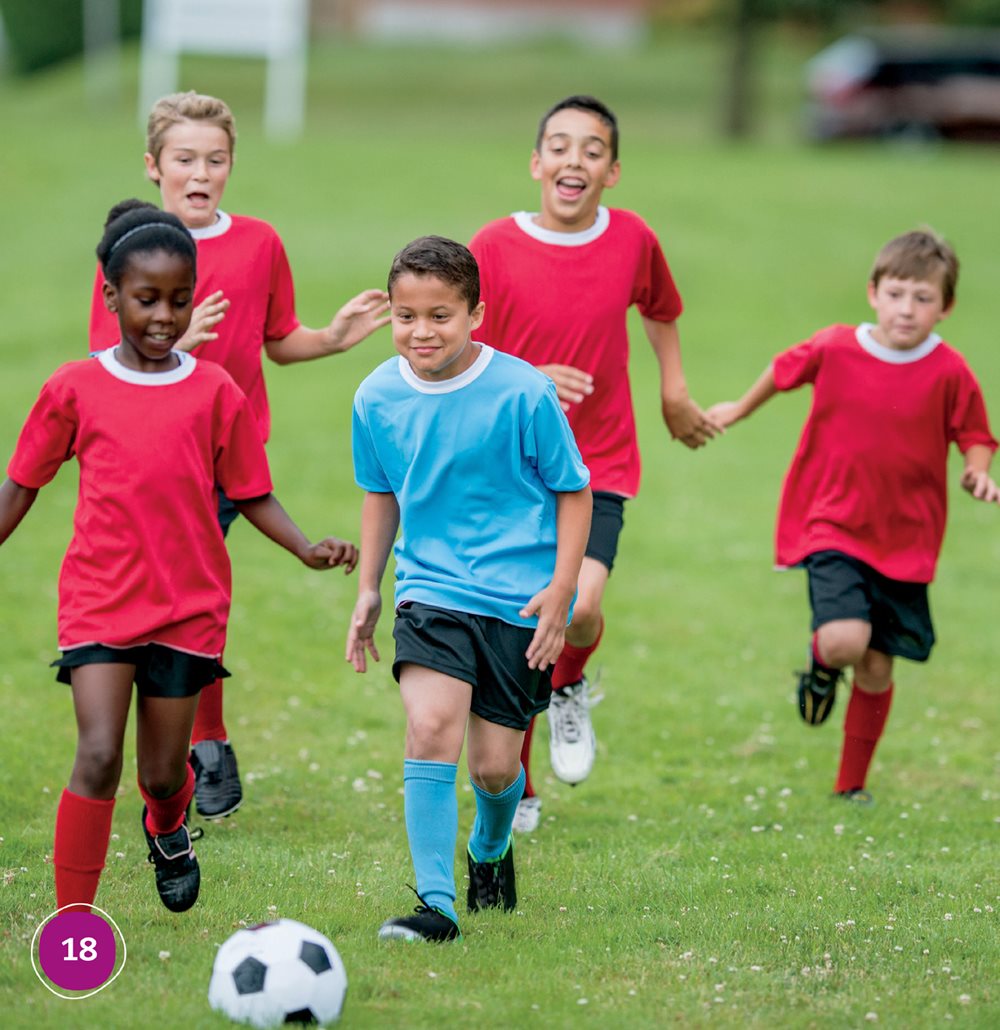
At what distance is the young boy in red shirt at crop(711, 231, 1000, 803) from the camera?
6.71 m

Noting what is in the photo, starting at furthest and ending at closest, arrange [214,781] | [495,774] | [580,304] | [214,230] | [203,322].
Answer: [214,781] → [580,304] → [214,230] → [203,322] → [495,774]

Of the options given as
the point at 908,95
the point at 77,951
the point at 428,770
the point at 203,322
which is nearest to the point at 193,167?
the point at 203,322

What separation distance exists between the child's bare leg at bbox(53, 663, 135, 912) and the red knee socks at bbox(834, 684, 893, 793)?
3.44 meters

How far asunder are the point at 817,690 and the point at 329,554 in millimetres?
2666

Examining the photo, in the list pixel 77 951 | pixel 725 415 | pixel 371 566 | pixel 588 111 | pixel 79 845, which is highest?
pixel 588 111

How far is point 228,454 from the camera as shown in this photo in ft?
16.5

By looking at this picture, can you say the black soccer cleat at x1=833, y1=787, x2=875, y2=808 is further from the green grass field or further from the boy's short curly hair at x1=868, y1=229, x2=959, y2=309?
the boy's short curly hair at x1=868, y1=229, x2=959, y2=309

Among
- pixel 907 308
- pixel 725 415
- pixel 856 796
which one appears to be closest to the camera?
pixel 907 308

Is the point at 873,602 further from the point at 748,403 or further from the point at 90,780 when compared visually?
the point at 90,780

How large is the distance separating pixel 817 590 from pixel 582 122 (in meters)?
2.05

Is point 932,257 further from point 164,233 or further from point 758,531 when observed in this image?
point 758,531

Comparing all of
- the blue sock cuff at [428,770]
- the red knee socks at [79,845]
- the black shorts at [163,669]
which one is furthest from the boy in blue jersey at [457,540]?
the red knee socks at [79,845]

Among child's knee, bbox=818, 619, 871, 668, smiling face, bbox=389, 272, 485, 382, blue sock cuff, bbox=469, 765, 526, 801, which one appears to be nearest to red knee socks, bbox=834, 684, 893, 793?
child's knee, bbox=818, 619, 871, 668

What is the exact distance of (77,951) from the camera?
184 inches
